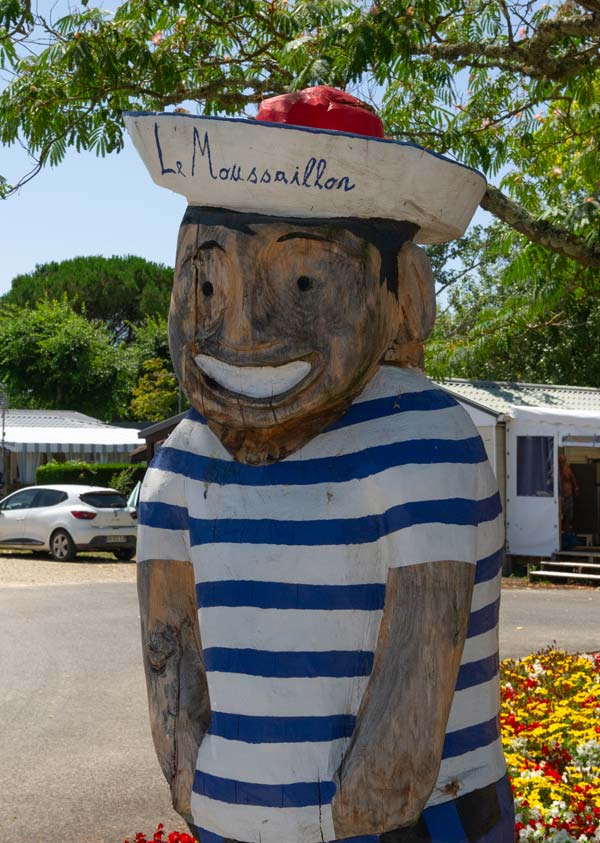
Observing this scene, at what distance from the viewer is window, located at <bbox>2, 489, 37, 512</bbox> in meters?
16.5

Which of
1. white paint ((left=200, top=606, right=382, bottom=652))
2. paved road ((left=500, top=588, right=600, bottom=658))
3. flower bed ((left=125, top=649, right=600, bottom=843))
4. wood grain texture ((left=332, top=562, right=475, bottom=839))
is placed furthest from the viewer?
paved road ((left=500, top=588, right=600, bottom=658))

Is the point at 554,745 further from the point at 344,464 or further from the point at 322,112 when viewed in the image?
the point at 322,112

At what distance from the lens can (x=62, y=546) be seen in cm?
1612

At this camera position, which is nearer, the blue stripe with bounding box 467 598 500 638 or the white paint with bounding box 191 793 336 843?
the white paint with bounding box 191 793 336 843

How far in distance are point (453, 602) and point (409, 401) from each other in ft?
1.41

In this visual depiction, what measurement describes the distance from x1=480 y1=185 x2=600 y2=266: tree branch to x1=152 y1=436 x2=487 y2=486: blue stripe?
324cm

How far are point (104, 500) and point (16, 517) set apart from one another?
5.23ft

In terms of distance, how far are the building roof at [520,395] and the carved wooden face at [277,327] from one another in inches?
491

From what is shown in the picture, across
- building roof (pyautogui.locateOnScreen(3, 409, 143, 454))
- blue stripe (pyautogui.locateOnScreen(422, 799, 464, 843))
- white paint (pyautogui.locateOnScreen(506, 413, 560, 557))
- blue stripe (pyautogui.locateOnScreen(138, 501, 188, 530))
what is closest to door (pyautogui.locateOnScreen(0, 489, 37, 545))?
building roof (pyautogui.locateOnScreen(3, 409, 143, 454))

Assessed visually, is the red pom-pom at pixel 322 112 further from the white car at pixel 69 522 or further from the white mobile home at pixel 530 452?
the white car at pixel 69 522

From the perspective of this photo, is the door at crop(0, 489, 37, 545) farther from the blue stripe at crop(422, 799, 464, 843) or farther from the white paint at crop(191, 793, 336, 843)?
the blue stripe at crop(422, 799, 464, 843)

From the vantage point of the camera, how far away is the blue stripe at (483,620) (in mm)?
2184

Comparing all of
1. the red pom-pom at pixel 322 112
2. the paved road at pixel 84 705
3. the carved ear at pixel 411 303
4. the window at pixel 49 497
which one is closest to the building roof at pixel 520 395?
the paved road at pixel 84 705

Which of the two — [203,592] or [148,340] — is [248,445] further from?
[148,340]
